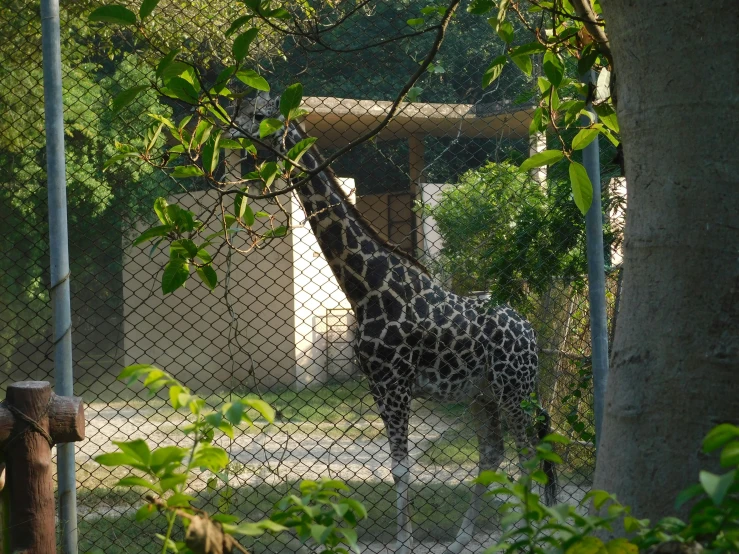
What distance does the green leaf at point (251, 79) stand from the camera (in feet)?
5.92

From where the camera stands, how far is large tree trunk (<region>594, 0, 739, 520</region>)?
4.44 ft

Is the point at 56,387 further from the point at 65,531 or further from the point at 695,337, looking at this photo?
the point at 695,337

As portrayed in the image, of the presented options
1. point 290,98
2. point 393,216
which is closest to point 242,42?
point 290,98

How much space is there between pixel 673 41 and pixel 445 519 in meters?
3.57

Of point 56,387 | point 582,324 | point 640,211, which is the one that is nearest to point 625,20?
point 640,211

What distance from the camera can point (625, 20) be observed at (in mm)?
1488

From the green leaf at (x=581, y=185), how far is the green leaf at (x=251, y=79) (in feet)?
2.34

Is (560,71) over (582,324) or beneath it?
over

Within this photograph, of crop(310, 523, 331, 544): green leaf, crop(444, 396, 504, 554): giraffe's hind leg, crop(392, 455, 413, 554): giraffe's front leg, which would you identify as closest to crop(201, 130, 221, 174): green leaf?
crop(310, 523, 331, 544): green leaf

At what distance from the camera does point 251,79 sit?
6.07ft

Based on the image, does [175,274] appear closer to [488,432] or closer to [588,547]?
[588,547]

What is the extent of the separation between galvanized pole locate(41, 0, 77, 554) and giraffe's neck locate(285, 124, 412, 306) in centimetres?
130

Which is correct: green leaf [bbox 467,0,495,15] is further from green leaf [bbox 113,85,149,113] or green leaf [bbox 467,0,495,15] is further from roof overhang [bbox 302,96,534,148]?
green leaf [bbox 113,85,149,113]

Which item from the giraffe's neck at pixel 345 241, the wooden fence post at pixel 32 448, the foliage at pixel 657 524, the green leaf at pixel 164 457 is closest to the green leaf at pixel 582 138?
the foliage at pixel 657 524
